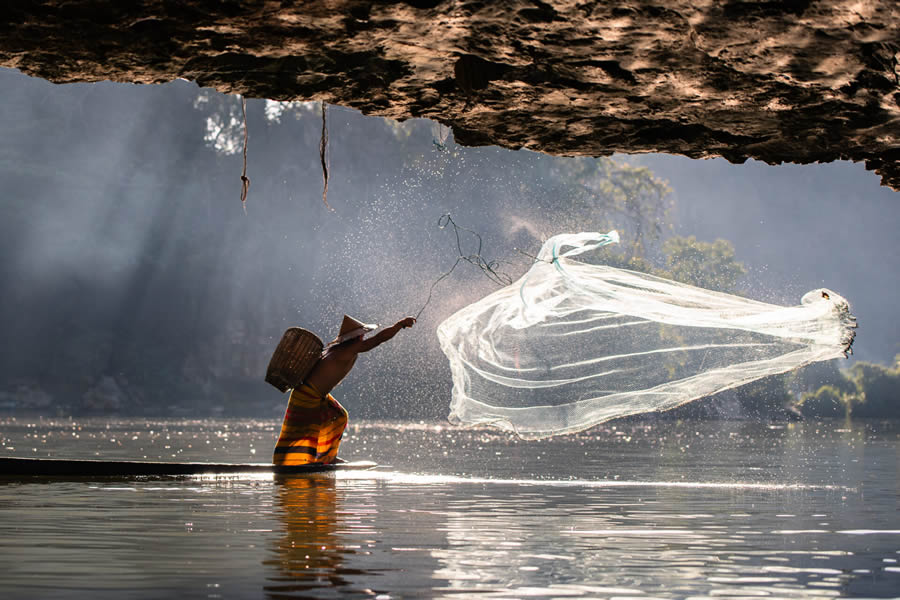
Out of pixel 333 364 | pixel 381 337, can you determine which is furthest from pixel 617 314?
pixel 333 364

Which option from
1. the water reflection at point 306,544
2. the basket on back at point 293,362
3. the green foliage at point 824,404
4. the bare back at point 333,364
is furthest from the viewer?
the green foliage at point 824,404

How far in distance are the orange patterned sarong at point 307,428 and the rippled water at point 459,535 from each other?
0.46m

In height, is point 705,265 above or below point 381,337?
below

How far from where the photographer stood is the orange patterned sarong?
39.1ft

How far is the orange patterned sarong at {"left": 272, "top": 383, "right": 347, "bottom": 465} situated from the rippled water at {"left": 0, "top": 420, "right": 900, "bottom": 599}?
0.46 metres

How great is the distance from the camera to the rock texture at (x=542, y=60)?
4.09 meters

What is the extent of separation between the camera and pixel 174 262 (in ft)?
197

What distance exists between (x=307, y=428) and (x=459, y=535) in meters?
5.27

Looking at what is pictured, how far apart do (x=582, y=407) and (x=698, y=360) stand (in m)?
1.99

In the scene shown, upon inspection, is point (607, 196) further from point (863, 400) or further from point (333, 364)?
point (333, 364)

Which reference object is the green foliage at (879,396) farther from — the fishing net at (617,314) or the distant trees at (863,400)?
the fishing net at (617,314)

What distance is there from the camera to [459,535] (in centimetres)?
700

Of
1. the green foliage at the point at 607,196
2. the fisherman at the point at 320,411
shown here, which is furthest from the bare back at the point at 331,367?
the green foliage at the point at 607,196

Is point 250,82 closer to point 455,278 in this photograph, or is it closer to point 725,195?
point 455,278
